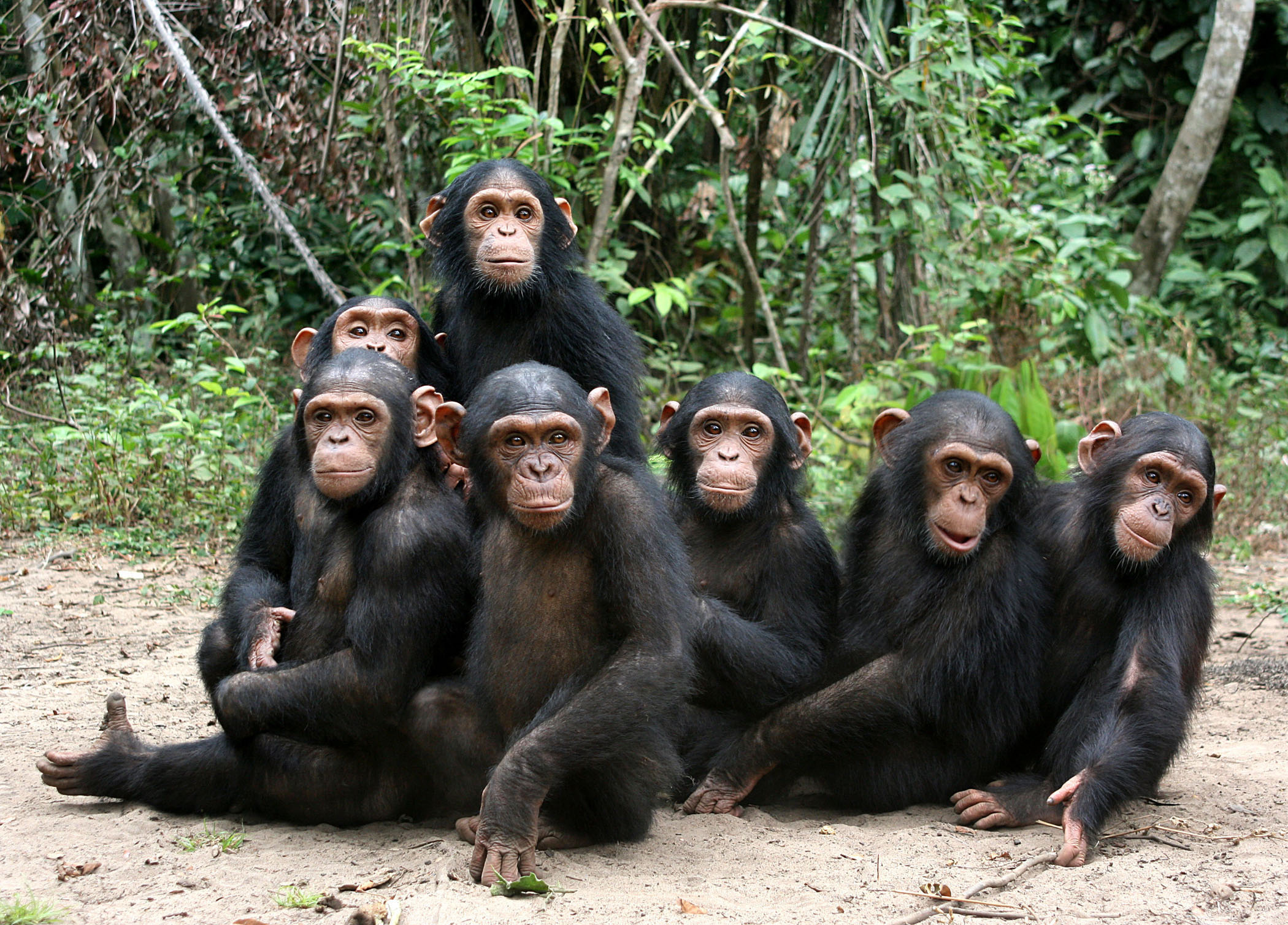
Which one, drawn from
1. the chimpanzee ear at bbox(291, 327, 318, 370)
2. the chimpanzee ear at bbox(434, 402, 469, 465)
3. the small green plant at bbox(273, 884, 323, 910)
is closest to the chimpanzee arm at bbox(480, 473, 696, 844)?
the small green plant at bbox(273, 884, 323, 910)

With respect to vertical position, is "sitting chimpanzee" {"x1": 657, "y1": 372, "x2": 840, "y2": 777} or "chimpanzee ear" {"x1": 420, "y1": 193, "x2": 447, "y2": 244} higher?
"chimpanzee ear" {"x1": 420, "y1": 193, "x2": 447, "y2": 244}

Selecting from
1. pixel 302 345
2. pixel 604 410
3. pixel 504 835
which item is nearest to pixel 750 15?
pixel 302 345

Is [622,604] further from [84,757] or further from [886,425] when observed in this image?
[84,757]

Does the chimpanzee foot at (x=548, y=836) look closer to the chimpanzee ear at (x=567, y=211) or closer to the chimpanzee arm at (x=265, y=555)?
the chimpanzee arm at (x=265, y=555)

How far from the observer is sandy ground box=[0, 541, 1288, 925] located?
3504 millimetres

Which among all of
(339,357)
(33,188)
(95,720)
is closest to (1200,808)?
(339,357)

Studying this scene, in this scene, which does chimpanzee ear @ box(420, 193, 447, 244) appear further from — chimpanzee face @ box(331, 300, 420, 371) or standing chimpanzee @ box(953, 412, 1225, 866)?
standing chimpanzee @ box(953, 412, 1225, 866)

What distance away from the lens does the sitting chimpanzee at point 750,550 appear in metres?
4.77

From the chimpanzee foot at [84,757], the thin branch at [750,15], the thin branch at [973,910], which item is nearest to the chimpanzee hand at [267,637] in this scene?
the chimpanzee foot at [84,757]

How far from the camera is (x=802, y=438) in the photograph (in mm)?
5289

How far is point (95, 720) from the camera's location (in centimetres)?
517

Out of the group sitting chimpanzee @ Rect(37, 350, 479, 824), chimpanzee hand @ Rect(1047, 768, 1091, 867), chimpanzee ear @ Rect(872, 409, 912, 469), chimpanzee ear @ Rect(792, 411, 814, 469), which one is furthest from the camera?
chimpanzee ear @ Rect(792, 411, 814, 469)

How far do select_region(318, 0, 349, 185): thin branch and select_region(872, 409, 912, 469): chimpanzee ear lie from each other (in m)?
5.08

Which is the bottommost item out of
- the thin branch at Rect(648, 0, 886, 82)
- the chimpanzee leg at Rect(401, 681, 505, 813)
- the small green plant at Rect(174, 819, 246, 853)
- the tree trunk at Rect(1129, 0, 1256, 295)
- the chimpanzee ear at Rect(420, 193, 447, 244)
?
the small green plant at Rect(174, 819, 246, 853)
